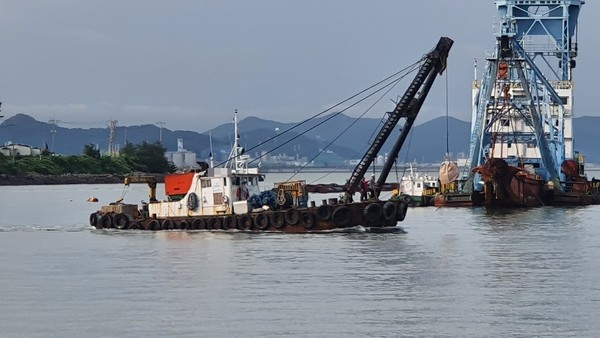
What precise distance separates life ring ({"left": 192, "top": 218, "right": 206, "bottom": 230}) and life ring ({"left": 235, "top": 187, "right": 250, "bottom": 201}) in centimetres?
197

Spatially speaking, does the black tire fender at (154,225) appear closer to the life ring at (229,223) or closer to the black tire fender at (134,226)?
the black tire fender at (134,226)

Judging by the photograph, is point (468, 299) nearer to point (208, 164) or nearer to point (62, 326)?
point (62, 326)

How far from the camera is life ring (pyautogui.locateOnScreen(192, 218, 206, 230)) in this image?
181 feet

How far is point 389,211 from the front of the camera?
55.9 meters

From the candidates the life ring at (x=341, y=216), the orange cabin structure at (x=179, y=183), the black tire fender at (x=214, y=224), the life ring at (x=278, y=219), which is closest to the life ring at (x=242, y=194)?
the black tire fender at (x=214, y=224)

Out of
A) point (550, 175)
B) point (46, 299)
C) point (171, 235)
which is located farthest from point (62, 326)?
point (550, 175)

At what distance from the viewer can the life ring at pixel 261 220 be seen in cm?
5444

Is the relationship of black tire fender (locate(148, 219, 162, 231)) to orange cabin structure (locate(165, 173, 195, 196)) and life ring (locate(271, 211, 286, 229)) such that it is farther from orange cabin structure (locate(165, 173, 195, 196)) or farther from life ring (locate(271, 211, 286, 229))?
life ring (locate(271, 211, 286, 229))

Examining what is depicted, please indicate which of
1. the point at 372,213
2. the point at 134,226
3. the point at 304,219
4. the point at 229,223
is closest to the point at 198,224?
the point at 229,223

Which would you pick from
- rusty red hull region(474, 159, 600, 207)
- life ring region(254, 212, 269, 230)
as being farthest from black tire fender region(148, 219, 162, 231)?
rusty red hull region(474, 159, 600, 207)

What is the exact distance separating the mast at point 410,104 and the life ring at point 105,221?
12053mm

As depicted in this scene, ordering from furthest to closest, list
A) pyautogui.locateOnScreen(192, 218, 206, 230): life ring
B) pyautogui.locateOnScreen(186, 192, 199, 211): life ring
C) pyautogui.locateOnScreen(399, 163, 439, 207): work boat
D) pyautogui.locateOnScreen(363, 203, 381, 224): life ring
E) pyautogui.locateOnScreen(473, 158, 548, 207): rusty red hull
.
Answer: pyautogui.locateOnScreen(399, 163, 439, 207): work boat
pyautogui.locateOnScreen(473, 158, 548, 207): rusty red hull
pyautogui.locateOnScreen(186, 192, 199, 211): life ring
pyautogui.locateOnScreen(192, 218, 206, 230): life ring
pyautogui.locateOnScreen(363, 203, 381, 224): life ring

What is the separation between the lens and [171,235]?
5556 cm

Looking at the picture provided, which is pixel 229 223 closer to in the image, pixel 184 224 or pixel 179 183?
pixel 184 224
